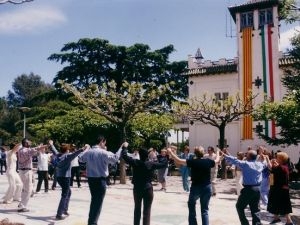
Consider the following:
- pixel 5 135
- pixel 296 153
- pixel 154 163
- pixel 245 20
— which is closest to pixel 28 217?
pixel 154 163

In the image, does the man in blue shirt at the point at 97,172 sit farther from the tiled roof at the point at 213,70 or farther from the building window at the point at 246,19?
the building window at the point at 246,19

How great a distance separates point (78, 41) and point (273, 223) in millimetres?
29083

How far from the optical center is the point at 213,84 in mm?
37094

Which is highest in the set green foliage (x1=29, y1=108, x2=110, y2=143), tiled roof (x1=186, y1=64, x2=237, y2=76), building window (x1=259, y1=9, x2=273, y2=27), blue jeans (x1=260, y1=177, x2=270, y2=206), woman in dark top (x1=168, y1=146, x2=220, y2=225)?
building window (x1=259, y1=9, x2=273, y2=27)

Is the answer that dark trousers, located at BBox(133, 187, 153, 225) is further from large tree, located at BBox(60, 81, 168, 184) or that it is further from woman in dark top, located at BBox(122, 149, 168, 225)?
large tree, located at BBox(60, 81, 168, 184)

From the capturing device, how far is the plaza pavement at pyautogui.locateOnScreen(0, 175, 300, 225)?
31.6 feet

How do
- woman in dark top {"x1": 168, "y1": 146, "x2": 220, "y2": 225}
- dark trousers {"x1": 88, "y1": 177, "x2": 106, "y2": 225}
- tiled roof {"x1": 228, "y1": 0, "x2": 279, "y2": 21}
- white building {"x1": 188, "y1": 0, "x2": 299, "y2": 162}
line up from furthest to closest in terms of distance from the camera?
1. tiled roof {"x1": 228, "y1": 0, "x2": 279, "y2": 21}
2. white building {"x1": 188, "y1": 0, "x2": 299, "y2": 162}
3. dark trousers {"x1": 88, "y1": 177, "x2": 106, "y2": 225}
4. woman in dark top {"x1": 168, "y1": 146, "x2": 220, "y2": 225}

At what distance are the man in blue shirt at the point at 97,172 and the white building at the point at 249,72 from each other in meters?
27.0

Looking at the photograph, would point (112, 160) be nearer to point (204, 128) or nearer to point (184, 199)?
point (184, 199)

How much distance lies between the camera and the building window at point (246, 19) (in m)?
35.6

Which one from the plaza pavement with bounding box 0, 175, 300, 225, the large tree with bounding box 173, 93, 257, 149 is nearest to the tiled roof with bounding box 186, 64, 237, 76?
the large tree with bounding box 173, 93, 257, 149

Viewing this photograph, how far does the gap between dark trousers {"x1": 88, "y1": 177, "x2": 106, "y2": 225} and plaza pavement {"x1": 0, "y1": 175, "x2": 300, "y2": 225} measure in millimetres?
1123

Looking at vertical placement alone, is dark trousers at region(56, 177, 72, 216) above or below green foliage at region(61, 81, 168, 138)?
below

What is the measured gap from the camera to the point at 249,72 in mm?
35062
